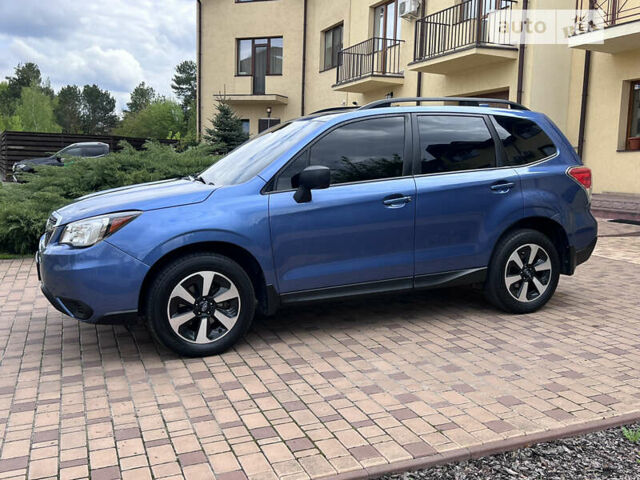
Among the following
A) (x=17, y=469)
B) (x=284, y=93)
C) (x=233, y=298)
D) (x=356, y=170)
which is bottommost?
(x=17, y=469)

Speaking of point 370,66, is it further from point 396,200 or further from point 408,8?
point 396,200

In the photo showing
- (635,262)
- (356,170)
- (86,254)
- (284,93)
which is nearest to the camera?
(86,254)

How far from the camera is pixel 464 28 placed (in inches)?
626

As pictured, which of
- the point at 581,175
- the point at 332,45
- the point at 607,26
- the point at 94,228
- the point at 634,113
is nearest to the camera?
the point at 94,228

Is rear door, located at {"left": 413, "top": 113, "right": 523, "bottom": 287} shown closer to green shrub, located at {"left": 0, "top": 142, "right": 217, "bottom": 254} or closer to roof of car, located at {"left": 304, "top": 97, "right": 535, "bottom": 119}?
roof of car, located at {"left": 304, "top": 97, "right": 535, "bottom": 119}

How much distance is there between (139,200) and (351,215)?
1.57 metres

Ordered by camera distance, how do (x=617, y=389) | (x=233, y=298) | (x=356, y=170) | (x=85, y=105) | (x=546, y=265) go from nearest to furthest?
(x=617, y=389), (x=233, y=298), (x=356, y=170), (x=546, y=265), (x=85, y=105)

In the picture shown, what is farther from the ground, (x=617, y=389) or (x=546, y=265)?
(x=546, y=265)

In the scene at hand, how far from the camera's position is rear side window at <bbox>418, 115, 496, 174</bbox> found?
5.14 meters

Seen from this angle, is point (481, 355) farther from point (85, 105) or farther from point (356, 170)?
point (85, 105)

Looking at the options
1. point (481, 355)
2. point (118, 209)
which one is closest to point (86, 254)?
point (118, 209)

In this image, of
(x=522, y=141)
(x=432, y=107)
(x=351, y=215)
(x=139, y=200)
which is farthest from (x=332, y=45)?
(x=139, y=200)

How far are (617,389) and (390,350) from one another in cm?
154

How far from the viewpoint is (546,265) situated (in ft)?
18.2
